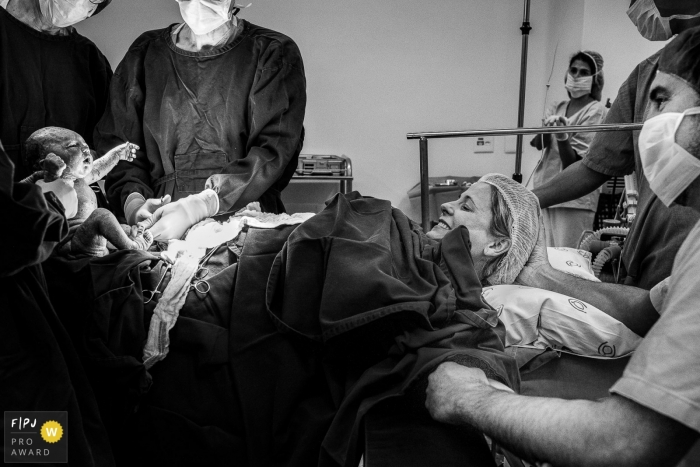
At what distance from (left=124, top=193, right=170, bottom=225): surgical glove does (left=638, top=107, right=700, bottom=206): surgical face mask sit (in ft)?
4.44

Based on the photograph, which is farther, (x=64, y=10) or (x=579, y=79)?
(x=579, y=79)

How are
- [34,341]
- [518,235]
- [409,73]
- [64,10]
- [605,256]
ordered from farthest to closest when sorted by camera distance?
1. [409,73]
2. [605,256]
3. [64,10]
4. [518,235]
5. [34,341]

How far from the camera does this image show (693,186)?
116 cm

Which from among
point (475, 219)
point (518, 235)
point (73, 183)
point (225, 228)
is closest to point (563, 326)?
point (518, 235)

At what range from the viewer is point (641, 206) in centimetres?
217

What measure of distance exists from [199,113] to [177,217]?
24.4 inches

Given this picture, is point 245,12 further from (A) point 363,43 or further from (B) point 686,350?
(B) point 686,350

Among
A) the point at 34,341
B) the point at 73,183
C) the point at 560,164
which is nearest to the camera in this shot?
the point at 34,341

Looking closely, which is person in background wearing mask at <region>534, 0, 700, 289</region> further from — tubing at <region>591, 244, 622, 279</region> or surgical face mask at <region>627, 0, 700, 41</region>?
tubing at <region>591, 244, 622, 279</region>

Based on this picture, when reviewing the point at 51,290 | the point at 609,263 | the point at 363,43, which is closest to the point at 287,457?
the point at 51,290

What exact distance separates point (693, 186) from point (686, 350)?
36 centimetres

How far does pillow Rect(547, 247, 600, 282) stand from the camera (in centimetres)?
233

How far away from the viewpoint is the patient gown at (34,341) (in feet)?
3.90

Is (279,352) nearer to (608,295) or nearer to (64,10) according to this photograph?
(608,295)
